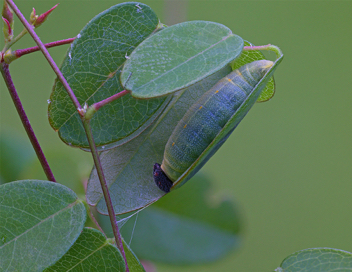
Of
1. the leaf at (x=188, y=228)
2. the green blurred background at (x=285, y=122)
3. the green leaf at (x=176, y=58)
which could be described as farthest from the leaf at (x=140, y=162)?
the green blurred background at (x=285, y=122)

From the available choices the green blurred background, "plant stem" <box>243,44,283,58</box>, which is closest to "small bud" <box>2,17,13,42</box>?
"plant stem" <box>243,44,283,58</box>

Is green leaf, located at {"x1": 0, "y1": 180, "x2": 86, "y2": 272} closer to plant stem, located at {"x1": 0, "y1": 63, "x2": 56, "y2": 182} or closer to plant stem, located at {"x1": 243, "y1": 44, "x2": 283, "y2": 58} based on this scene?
plant stem, located at {"x1": 0, "y1": 63, "x2": 56, "y2": 182}

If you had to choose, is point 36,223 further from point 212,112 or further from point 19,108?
point 212,112

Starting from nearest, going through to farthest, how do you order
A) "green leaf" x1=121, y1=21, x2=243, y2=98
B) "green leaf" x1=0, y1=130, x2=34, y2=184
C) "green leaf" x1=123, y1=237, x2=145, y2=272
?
1. "green leaf" x1=121, y1=21, x2=243, y2=98
2. "green leaf" x1=123, y1=237, x2=145, y2=272
3. "green leaf" x1=0, y1=130, x2=34, y2=184

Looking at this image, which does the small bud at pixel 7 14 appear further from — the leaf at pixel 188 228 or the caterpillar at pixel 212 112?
the leaf at pixel 188 228

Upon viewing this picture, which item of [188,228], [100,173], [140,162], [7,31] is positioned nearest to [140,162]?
[140,162]
